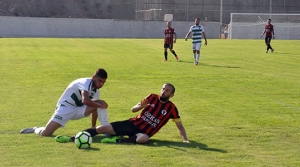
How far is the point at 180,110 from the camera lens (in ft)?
45.0

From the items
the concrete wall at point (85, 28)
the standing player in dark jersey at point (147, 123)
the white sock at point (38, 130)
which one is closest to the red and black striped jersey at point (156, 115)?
the standing player in dark jersey at point (147, 123)

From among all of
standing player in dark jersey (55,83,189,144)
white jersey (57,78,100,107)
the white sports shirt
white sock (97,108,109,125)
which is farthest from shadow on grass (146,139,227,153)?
the white sports shirt

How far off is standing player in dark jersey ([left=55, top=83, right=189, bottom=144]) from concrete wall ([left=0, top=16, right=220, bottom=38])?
5019 centimetres

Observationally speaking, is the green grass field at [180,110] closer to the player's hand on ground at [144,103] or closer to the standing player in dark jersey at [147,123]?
the standing player in dark jersey at [147,123]

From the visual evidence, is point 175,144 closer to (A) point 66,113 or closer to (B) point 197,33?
(A) point 66,113

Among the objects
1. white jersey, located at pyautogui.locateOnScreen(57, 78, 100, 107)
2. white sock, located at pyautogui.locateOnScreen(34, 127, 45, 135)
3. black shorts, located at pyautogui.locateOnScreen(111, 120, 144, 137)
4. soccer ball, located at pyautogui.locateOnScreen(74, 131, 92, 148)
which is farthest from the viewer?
white sock, located at pyautogui.locateOnScreen(34, 127, 45, 135)

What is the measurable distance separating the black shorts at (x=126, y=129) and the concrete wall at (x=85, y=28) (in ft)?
165

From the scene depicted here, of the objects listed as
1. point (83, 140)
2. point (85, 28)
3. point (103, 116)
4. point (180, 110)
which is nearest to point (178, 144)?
point (103, 116)

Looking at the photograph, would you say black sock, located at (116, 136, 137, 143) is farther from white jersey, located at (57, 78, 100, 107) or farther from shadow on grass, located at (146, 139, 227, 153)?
white jersey, located at (57, 78, 100, 107)

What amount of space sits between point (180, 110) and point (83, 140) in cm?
460

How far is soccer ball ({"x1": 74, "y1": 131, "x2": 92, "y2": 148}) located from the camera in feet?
31.1

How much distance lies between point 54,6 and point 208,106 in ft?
234

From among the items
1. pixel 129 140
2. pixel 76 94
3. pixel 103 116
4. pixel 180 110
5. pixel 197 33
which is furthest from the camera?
pixel 197 33

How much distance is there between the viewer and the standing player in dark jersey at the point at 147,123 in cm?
1003
